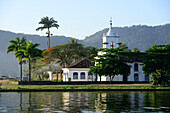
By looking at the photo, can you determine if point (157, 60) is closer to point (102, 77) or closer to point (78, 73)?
point (102, 77)

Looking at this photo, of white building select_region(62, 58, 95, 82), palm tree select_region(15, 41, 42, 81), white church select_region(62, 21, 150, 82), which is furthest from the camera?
white building select_region(62, 58, 95, 82)

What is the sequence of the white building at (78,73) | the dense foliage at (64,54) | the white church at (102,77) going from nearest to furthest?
1. the white church at (102,77)
2. the white building at (78,73)
3. the dense foliage at (64,54)

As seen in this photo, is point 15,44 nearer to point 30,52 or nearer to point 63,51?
point 30,52

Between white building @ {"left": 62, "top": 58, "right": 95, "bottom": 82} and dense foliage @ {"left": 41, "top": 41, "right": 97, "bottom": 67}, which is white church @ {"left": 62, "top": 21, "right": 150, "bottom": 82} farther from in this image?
dense foliage @ {"left": 41, "top": 41, "right": 97, "bottom": 67}

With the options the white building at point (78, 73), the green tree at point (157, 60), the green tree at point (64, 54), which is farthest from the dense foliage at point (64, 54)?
the green tree at point (157, 60)

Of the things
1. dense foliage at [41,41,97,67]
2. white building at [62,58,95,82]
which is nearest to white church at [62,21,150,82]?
white building at [62,58,95,82]

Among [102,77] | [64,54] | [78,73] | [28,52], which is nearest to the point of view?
[28,52]

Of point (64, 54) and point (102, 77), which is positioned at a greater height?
point (64, 54)

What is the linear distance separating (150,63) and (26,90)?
85.3 ft

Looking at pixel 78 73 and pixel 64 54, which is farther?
pixel 64 54

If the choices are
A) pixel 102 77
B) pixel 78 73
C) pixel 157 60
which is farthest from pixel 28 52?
pixel 157 60

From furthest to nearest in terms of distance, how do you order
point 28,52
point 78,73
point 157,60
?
point 78,73 < point 28,52 < point 157,60

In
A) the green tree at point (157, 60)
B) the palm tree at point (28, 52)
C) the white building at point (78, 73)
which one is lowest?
the white building at point (78, 73)

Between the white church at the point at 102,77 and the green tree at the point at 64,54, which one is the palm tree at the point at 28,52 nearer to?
the white church at the point at 102,77
